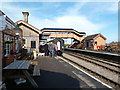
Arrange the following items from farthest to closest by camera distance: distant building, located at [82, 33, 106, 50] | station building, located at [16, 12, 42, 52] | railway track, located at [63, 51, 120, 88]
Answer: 1. distant building, located at [82, 33, 106, 50]
2. station building, located at [16, 12, 42, 52]
3. railway track, located at [63, 51, 120, 88]

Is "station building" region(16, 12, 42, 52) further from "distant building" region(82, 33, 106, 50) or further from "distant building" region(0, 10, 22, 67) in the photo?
"distant building" region(82, 33, 106, 50)

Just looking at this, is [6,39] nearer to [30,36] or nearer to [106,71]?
[106,71]

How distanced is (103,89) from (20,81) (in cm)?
364

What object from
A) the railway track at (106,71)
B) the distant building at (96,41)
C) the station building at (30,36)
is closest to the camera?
the railway track at (106,71)

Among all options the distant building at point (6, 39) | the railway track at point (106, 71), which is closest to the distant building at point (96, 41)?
the railway track at point (106, 71)

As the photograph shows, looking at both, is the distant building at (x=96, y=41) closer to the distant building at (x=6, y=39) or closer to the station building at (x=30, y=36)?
the station building at (x=30, y=36)

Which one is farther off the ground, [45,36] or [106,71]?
[45,36]

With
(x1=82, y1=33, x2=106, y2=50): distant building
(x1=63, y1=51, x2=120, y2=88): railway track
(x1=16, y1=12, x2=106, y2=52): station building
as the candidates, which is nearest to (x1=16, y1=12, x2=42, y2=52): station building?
(x1=16, y1=12, x2=106, y2=52): station building

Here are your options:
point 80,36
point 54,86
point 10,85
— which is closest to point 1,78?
point 10,85

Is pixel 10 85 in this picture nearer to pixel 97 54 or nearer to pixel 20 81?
pixel 20 81

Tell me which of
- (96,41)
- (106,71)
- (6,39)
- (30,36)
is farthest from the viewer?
(96,41)

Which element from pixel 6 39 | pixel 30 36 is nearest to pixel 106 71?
pixel 6 39

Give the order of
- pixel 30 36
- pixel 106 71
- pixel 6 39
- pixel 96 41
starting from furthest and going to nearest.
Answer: pixel 96 41
pixel 30 36
pixel 106 71
pixel 6 39

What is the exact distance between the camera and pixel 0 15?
498 cm
